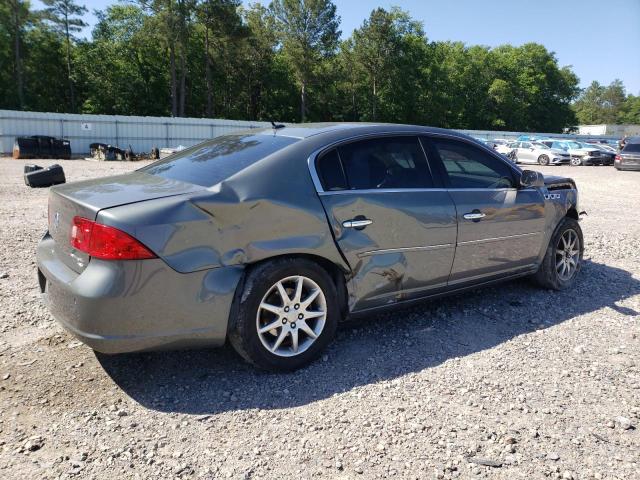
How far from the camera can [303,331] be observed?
3.33 meters

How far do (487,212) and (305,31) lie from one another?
5236 centimetres

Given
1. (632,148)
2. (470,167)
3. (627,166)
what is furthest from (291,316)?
(632,148)

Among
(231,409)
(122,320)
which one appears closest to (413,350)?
(231,409)

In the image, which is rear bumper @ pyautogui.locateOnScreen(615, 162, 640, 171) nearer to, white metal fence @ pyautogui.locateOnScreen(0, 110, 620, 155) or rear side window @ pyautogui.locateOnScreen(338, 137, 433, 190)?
white metal fence @ pyautogui.locateOnScreen(0, 110, 620, 155)

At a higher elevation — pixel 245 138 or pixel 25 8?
pixel 25 8

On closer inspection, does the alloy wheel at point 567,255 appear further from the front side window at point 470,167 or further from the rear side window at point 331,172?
the rear side window at point 331,172

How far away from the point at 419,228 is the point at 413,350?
88cm

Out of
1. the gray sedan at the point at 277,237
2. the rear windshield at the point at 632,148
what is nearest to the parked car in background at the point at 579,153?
the rear windshield at the point at 632,148

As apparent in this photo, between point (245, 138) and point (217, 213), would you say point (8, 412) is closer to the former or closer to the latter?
point (217, 213)

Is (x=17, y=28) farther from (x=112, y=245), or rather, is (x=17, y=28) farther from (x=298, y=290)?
(x=298, y=290)

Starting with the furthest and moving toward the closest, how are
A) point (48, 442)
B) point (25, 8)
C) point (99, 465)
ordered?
point (25, 8) → point (48, 442) → point (99, 465)

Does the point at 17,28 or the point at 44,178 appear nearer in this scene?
the point at 44,178

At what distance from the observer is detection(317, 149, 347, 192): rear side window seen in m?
3.40

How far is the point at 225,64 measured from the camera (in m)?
50.5
